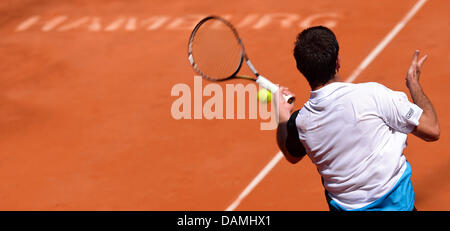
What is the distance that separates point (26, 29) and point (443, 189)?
847cm

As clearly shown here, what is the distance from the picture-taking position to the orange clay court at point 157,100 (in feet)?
27.9

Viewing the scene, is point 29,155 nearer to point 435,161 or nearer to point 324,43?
point 435,161

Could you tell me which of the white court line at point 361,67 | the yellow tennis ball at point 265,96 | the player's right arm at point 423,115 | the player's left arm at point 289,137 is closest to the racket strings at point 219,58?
the yellow tennis ball at point 265,96

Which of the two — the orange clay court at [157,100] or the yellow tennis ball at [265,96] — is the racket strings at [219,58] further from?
the orange clay court at [157,100]

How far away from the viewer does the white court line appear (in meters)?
8.35

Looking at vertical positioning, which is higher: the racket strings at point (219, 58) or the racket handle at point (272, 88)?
the racket strings at point (219, 58)

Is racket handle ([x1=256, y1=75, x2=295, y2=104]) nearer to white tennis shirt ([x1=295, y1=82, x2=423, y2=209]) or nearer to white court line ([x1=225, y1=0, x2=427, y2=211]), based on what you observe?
white tennis shirt ([x1=295, y1=82, x2=423, y2=209])

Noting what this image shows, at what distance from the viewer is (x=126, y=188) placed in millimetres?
8688

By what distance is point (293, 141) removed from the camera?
4781 millimetres

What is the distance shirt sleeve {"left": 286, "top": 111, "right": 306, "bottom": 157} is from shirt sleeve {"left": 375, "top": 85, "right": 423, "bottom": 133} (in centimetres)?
59

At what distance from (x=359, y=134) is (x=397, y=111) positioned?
258mm

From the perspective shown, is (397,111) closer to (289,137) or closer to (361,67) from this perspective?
(289,137)

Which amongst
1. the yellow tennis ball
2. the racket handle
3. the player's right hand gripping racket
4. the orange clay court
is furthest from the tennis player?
the orange clay court

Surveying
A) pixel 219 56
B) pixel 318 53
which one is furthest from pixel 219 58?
pixel 318 53
